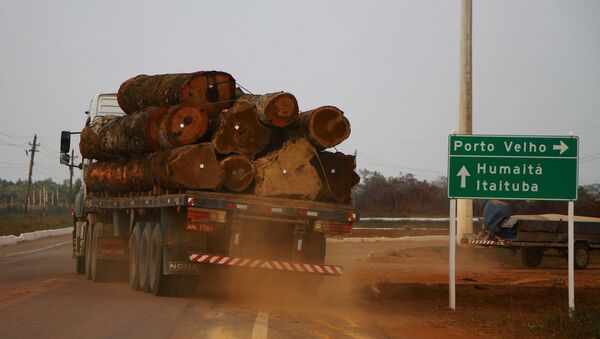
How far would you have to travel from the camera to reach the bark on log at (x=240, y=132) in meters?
15.7

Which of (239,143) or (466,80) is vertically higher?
(466,80)

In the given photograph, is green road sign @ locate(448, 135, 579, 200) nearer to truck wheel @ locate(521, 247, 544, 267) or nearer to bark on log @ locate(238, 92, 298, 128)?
bark on log @ locate(238, 92, 298, 128)

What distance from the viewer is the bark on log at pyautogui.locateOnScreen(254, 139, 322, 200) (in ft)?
51.8

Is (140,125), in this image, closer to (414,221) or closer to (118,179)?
(118,179)

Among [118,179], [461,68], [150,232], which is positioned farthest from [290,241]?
[461,68]

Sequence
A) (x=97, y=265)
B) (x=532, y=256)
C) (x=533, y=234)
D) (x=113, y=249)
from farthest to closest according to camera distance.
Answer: (x=532, y=256) → (x=533, y=234) → (x=97, y=265) → (x=113, y=249)

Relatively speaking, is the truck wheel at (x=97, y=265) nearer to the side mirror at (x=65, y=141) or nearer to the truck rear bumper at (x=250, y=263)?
the side mirror at (x=65, y=141)

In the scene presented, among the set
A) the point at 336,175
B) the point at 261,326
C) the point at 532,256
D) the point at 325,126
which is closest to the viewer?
the point at 261,326

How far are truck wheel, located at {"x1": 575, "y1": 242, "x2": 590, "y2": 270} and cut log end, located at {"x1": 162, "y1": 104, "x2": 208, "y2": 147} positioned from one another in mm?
16860

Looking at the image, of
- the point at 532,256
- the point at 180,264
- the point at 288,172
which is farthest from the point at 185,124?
the point at 532,256

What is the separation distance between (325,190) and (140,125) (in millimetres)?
3536

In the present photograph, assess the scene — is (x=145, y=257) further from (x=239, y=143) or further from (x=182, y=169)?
(x=239, y=143)

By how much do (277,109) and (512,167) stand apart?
390cm

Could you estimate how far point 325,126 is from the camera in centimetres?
1617
